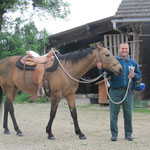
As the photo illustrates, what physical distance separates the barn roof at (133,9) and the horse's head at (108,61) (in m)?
3.71

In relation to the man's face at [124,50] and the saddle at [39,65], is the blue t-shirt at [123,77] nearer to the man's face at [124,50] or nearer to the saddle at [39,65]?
the man's face at [124,50]

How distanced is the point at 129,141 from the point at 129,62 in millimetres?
1515

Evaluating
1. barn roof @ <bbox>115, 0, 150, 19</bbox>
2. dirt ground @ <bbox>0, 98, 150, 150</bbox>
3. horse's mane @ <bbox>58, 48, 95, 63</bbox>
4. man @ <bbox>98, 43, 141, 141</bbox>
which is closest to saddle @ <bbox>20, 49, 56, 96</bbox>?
horse's mane @ <bbox>58, 48, 95, 63</bbox>

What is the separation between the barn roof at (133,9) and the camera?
807cm

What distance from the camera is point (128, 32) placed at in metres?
9.60

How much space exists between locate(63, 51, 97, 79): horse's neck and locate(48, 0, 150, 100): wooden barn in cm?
358

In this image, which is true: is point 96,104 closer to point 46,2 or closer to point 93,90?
point 93,90

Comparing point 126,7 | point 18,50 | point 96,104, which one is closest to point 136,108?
point 96,104

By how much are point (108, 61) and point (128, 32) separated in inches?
207

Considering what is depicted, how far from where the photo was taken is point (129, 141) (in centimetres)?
470

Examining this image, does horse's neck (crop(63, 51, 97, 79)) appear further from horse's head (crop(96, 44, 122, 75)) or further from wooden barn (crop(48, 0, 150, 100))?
wooden barn (crop(48, 0, 150, 100))

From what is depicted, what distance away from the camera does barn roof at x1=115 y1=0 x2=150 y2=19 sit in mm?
8070

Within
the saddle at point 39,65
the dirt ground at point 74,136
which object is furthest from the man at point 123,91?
the saddle at point 39,65

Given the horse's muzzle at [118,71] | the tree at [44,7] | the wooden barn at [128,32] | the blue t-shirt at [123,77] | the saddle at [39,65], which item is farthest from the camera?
the tree at [44,7]
